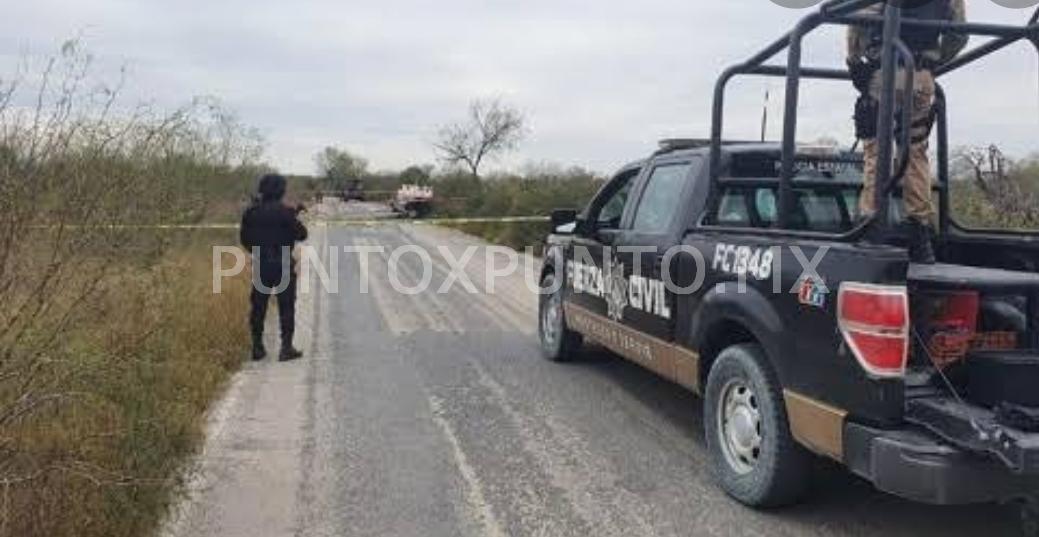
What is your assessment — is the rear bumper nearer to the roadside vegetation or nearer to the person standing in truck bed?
the person standing in truck bed

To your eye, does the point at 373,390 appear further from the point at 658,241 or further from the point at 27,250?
the point at 27,250

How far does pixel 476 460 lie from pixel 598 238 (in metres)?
2.30

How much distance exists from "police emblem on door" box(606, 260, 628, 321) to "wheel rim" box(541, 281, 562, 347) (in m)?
1.62

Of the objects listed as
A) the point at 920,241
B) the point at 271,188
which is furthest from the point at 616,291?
the point at 271,188

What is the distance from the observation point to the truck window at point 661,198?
6.70 metres

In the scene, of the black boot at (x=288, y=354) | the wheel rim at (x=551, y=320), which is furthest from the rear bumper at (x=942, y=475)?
the black boot at (x=288, y=354)

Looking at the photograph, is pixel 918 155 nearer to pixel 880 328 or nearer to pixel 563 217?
pixel 880 328

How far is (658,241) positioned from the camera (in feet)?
21.8

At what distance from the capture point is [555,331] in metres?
9.34

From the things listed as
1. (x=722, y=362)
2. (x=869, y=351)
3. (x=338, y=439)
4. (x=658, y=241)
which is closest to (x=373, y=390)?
(x=338, y=439)

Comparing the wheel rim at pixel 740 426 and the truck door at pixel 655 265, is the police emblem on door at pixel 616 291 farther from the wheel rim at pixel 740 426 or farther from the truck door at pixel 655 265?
the wheel rim at pixel 740 426

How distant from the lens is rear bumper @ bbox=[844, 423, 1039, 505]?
405 cm

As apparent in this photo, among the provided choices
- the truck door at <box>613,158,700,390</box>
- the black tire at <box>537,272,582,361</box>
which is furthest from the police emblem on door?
the black tire at <box>537,272,582,361</box>

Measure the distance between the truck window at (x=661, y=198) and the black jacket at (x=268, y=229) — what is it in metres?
3.67
